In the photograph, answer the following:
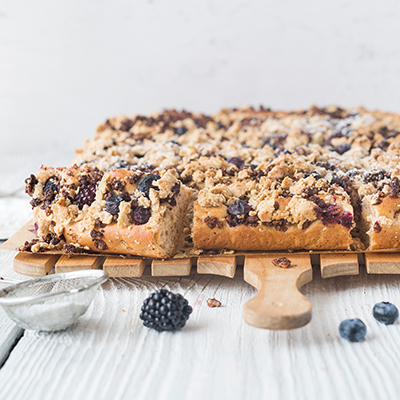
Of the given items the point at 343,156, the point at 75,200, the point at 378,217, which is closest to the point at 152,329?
the point at 75,200

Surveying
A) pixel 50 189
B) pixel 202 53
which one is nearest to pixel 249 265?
pixel 50 189

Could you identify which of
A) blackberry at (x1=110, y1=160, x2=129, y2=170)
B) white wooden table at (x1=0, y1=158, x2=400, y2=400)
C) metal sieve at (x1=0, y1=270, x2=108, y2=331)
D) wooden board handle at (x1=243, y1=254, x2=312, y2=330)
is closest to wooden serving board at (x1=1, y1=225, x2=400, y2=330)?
wooden board handle at (x1=243, y1=254, x2=312, y2=330)

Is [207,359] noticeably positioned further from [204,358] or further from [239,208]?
[239,208]

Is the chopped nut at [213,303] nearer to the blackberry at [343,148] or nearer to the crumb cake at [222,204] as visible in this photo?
the crumb cake at [222,204]

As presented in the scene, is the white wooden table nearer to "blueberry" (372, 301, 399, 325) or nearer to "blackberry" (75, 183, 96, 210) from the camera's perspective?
"blueberry" (372, 301, 399, 325)

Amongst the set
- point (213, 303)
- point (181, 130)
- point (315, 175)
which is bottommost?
point (213, 303)

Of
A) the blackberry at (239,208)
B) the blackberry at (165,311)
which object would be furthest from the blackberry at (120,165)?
the blackberry at (165,311)
